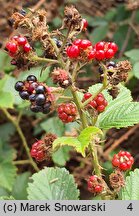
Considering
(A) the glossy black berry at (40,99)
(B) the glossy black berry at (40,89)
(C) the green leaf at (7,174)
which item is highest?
(B) the glossy black berry at (40,89)

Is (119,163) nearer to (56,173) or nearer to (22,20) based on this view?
(56,173)

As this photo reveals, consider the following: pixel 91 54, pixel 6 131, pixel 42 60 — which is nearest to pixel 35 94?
pixel 42 60

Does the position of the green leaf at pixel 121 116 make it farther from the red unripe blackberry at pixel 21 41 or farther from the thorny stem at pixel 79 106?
the red unripe blackberry at pixel 21 41

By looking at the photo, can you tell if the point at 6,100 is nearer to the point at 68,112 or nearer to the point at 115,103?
the point at 115,103

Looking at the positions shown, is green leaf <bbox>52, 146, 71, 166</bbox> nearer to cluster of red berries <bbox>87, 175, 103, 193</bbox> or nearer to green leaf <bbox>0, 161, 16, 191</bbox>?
green leaf <bbox>0, 161, 16, 191</bbox>

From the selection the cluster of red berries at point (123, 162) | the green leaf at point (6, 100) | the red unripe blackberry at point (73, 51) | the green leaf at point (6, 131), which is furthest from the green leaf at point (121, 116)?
the green leaf at point (6, 131)

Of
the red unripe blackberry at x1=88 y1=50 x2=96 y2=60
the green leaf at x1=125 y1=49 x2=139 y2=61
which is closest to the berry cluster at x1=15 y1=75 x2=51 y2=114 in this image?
the red unripe blackberry at x1=88 y1=50 x2=96 y2=60
